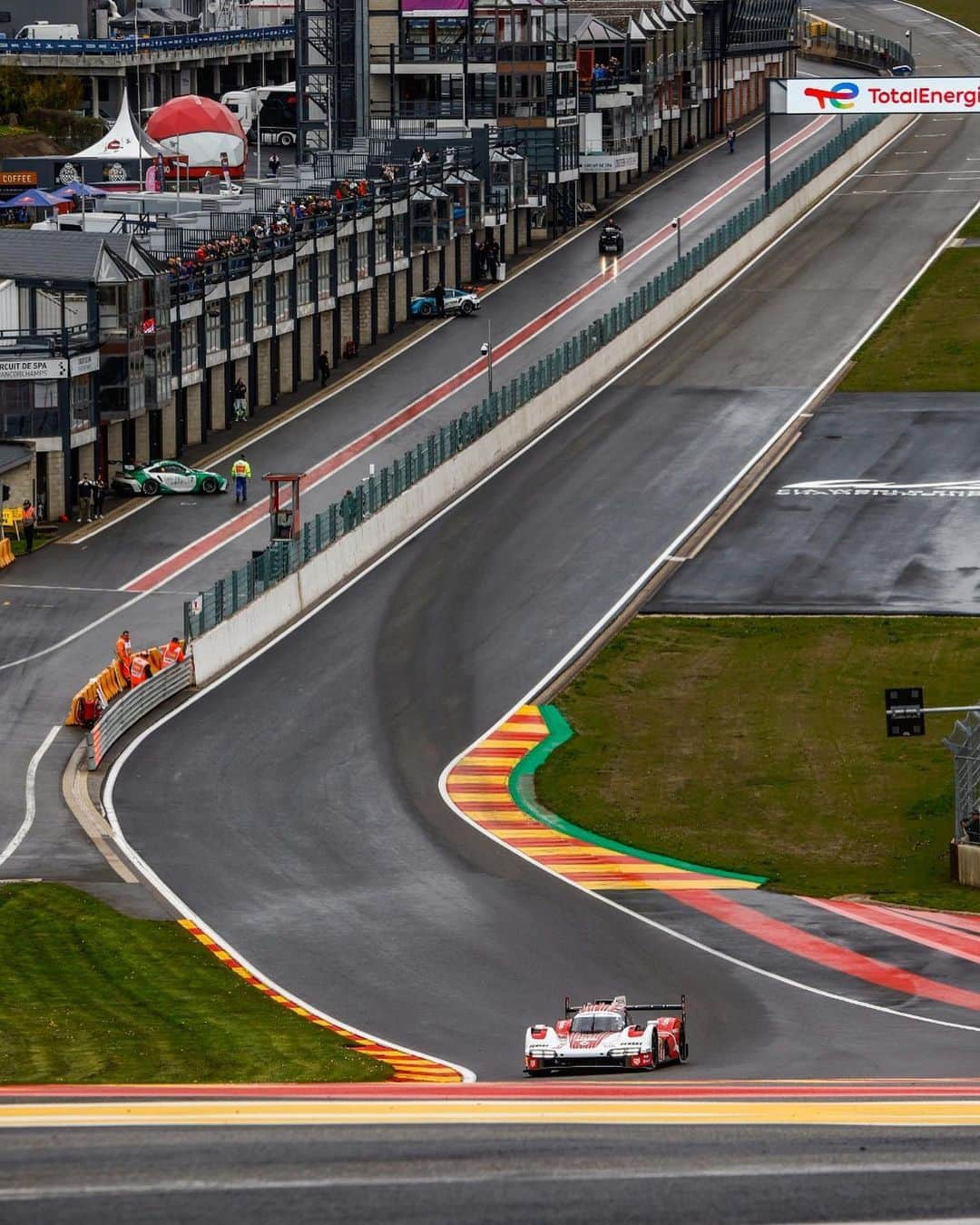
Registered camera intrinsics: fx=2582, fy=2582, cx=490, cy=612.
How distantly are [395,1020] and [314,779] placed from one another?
20.5 metres

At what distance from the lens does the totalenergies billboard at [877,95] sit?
14838 centimetres

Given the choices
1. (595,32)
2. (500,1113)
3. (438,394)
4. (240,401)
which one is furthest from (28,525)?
(595,32)

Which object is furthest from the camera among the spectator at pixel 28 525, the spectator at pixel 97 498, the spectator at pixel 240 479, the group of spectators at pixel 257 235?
the group of spectators at pixel 257 235

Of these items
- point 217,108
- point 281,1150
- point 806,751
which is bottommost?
point 806,751

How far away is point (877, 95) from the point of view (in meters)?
149

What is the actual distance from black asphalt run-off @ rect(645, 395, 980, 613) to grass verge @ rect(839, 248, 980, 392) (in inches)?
116

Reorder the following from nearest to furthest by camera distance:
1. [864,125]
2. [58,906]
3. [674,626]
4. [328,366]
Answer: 1. [58,906]
2. [674,626]
3. [328,366]
4. [864,125]

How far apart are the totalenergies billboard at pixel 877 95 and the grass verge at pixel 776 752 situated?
7356 cm

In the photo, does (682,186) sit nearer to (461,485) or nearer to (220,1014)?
(461,485)

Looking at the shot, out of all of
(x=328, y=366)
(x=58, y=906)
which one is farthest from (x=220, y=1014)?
(x=328, y=366)

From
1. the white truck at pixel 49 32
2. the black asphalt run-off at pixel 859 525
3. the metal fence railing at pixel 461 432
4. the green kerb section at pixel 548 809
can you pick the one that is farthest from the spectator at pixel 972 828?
the white truck at pixel 49 32

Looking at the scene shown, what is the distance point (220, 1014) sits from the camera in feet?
148

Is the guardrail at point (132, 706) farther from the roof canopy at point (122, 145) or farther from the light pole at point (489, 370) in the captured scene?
the roof canopy at point (122, 145)

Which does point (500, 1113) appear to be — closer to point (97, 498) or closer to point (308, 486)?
point (97, 498)
